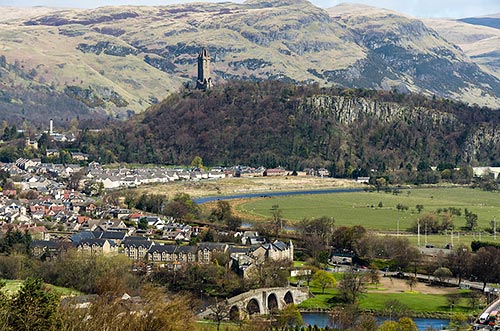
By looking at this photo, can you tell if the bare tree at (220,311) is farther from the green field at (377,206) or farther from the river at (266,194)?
the river at (266,194)

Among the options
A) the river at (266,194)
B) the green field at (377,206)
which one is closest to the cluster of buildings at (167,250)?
the green field at (377,206)

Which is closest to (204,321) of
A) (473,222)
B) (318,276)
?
(318,276)

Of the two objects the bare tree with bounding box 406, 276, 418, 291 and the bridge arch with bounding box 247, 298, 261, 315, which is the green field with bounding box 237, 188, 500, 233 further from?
the bridge arch with bounding box 247, 298, 261, 315

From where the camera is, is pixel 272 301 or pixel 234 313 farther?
pixel 272 301

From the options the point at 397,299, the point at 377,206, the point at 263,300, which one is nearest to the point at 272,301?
the point at 263,300

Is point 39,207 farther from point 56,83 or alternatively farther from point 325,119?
point 56,83

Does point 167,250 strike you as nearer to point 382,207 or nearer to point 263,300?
point 263,300

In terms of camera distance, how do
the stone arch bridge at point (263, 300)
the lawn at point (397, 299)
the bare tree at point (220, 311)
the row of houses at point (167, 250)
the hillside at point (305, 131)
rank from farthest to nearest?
1. the hillside at point (305, 131)
2. the row of houses at point (167, 250)
3. the lawn at point (397, 299)
4. the stone arch bridge at point (263, 300)
5. the bare tree at point (220, 311)
